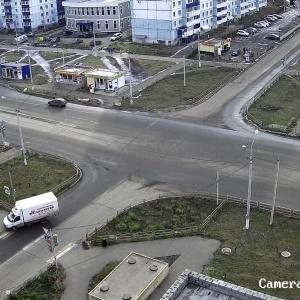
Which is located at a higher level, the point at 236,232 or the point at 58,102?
the point at 58,102

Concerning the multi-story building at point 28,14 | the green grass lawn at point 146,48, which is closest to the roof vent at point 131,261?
the green grass lawn at point 146,48

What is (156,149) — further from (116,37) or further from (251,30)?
(251,30)

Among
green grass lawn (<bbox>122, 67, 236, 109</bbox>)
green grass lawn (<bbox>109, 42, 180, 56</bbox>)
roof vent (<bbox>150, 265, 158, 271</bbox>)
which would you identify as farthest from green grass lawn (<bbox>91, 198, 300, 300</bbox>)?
green grass lawn (<bbox>109, 42, 180, 56</bbox>)

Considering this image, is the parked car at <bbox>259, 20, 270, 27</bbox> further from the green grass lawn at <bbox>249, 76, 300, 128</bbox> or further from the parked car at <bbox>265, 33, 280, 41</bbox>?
the green grass lawn at <bbox>249, 76, 300, 128</bbox>

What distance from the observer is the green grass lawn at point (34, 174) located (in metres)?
40.4

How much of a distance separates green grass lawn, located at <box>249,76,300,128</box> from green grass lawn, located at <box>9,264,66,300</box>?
28.5 metres

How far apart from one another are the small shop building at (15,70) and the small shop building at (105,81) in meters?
11.9

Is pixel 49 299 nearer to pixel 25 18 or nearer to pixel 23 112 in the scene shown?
pixel 23 112

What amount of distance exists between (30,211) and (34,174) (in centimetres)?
881

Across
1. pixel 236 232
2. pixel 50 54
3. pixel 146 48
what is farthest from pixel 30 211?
pixel 146 48

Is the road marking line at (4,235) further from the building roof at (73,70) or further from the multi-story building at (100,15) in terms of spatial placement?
the multi-story building at (100,15)

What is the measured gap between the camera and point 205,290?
19.7m

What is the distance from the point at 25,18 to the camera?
358ft

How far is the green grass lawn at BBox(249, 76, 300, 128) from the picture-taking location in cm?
5197
